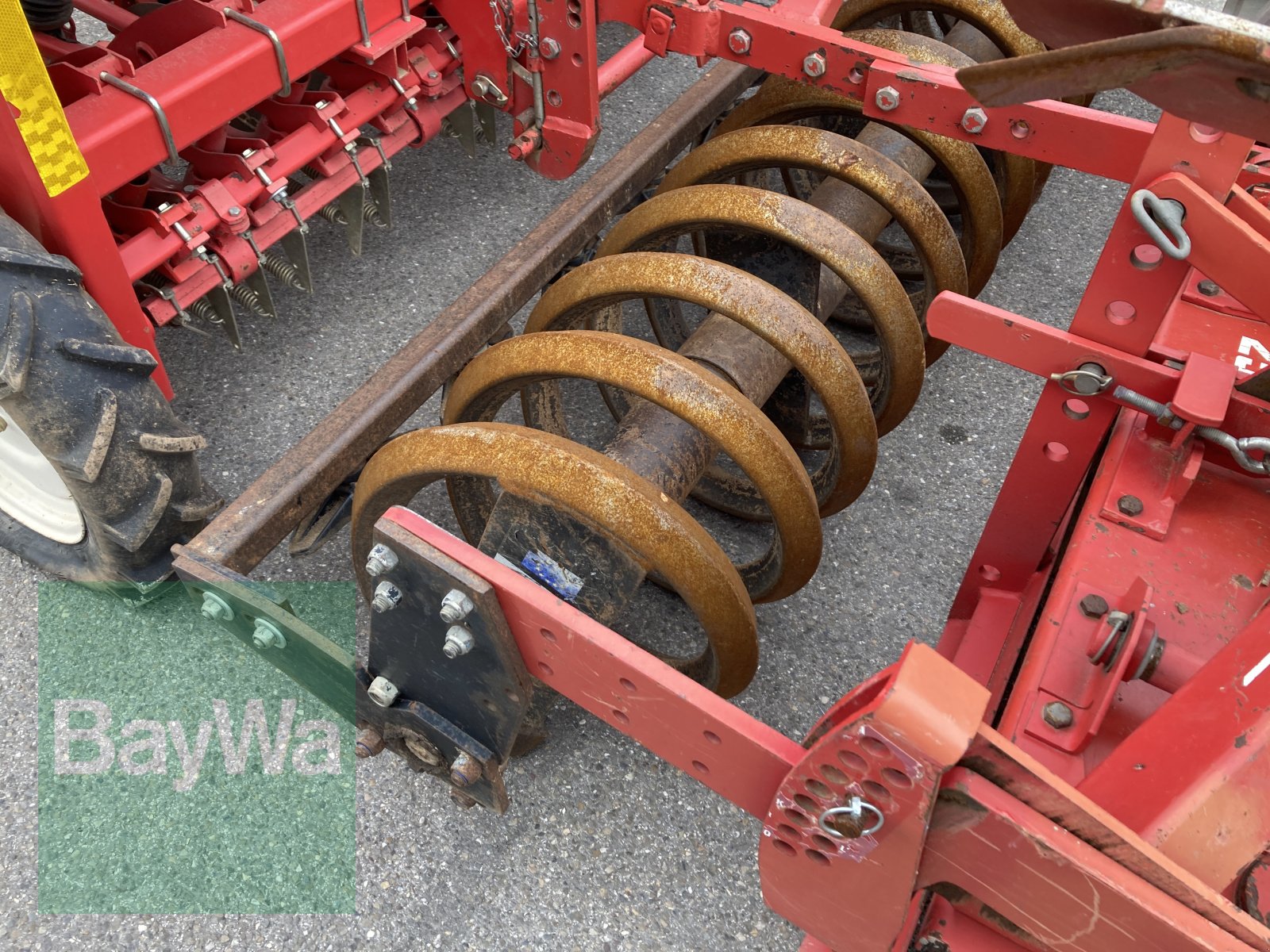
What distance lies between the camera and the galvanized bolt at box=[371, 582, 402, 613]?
64.6 inches

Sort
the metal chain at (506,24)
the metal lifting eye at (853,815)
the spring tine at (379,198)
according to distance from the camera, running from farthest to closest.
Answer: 1. the spring tine at (379,198)
2. the metal chain at (506,24)
3. the metal lifting eye at (853,815)

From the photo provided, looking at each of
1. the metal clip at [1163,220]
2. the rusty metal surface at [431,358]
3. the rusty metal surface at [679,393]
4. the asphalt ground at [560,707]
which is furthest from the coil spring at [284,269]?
the metal clip at [1163,220]

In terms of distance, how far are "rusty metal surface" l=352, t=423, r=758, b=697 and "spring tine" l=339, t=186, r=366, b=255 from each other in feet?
4.44

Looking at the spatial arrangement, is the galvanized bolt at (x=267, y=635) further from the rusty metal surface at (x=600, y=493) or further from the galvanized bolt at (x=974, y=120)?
the galvanized bolt at (x=974, y=120)

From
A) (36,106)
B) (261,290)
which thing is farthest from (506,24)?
(36,106)

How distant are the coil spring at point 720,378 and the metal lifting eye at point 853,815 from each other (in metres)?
0.57

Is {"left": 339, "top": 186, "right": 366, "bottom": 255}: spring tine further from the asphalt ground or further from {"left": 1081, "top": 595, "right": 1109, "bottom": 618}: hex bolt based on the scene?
{"left": 1081, "top": 595, "right": 1109, "bottom": 618}: hex bolt

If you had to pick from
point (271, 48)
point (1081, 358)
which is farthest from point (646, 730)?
point (271, 48)

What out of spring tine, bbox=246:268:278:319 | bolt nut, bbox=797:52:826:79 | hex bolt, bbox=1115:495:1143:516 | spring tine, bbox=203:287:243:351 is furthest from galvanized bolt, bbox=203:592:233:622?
bolt nut, bbox=797:52:826:79

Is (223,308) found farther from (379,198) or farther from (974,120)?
(974,120)

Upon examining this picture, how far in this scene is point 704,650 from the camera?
7.36ft

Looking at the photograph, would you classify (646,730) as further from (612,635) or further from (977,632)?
(977,632)

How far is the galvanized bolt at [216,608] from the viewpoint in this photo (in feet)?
6.39

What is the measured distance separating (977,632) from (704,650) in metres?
0.60
